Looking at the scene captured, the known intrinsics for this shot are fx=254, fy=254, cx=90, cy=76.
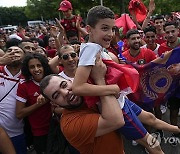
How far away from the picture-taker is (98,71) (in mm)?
1877

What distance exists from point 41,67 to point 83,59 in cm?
133

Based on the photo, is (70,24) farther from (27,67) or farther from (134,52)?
(27,67)

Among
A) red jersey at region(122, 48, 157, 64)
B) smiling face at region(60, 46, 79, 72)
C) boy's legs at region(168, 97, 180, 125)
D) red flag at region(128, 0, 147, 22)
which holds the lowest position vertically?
boy's legs at region(168, 97, 180, 125)

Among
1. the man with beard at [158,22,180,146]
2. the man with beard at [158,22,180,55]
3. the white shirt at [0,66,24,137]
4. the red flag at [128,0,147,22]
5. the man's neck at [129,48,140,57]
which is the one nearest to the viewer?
the white shirt at [0,66,24,137]

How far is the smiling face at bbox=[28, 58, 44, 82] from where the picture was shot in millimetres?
3012

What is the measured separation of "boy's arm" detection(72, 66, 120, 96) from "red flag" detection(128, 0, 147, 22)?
564cm

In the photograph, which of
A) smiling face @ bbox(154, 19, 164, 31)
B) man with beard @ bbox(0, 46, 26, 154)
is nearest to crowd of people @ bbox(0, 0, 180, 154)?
man with beard @ bbox(0, 46, 26, 154)

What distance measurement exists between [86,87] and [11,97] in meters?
1.46

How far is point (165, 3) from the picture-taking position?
2319cm

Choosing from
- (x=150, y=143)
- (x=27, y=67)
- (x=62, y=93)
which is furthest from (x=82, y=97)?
(x=27, y=67)

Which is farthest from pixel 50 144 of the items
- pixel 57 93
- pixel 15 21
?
pixel 15 21

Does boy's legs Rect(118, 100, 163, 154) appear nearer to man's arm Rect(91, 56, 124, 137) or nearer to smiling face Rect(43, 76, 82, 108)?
man's arm Rect(91, 56, 124, 137)

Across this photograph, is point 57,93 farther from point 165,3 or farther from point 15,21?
point 15,21

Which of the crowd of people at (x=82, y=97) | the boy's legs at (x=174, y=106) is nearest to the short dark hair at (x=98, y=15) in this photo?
the crowd of people at (x=82, y=97)
